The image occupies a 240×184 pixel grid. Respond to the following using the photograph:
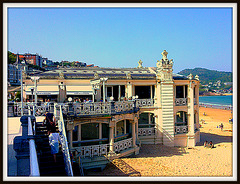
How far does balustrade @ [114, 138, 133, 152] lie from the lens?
15853 mm

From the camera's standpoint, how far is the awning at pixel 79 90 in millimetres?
19234

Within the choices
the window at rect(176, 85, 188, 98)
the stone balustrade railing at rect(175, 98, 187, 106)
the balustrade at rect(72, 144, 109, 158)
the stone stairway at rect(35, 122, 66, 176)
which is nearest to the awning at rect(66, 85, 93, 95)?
the balustrade at rect(72, 144, 109, 158)

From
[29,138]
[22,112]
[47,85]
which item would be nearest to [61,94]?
[47,85]

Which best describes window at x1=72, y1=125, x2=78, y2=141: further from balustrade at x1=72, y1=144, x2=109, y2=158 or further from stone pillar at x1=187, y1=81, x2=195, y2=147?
stone pillar at x1=187, y1=81, x2=195, y2=147

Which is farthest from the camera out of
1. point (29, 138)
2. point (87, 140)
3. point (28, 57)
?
point (28, 57)

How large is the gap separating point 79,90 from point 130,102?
5.19m

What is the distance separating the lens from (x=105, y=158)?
15.1 meters

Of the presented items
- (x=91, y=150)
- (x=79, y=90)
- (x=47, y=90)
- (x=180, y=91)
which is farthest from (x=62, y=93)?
(x=180, y=91)

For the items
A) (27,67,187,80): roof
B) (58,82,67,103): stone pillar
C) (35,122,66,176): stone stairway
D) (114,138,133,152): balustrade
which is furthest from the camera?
(27,67,187,80): roof

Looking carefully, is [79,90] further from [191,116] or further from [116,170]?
[191,116]

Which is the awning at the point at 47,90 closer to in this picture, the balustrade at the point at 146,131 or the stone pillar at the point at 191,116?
the balustrade at the point at 146,131

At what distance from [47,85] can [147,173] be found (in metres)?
11.1

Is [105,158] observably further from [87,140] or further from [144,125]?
[144,125]

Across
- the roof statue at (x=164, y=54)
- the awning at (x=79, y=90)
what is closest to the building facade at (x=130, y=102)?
the awning at (x=79, y=90)
